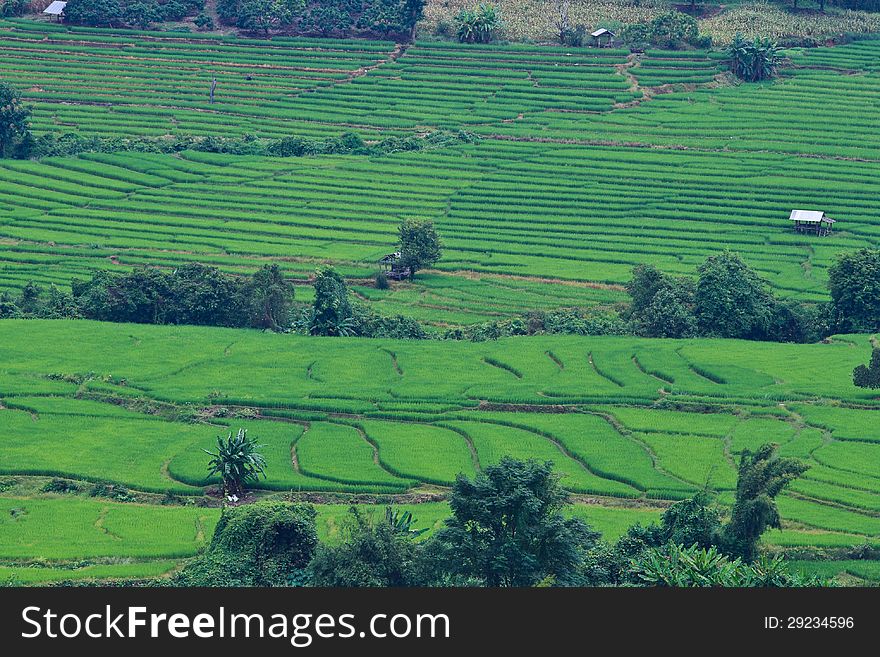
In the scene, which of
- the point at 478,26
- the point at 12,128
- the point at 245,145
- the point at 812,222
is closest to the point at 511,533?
the point at 812,222

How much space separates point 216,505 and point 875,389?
27.4 metres

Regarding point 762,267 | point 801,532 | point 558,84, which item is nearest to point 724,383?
point 801,532

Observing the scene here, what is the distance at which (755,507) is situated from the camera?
1591 inches

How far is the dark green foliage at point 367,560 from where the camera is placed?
3725cm

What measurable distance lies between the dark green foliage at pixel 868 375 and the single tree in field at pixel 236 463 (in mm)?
25164

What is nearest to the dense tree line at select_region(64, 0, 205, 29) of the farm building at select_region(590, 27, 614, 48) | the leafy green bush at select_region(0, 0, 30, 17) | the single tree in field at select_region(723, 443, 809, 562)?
the leafy green bush at select_region(0, 0, 30, 17)

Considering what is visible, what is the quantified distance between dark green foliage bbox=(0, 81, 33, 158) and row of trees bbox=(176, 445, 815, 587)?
69.1m

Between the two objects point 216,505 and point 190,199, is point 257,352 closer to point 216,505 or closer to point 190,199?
point 216,505

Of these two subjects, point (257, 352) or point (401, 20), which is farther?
point (401, 20)

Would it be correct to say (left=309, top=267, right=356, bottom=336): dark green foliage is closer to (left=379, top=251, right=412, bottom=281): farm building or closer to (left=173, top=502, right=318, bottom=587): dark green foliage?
(left=379, top=251, right=412, bottom=281): farm building

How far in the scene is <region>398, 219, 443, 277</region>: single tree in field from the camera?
82375 mm

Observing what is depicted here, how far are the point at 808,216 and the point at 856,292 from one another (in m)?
17.8

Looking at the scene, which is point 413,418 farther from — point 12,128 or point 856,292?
point 12,128

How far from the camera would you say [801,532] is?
45.1 meters
